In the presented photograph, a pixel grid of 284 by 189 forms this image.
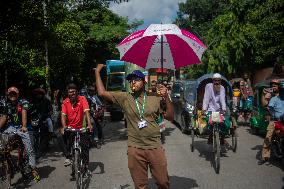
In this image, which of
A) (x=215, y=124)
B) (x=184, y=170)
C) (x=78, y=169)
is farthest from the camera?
(x=215, y=124)

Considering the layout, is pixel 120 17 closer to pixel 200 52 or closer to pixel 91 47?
pixel 91 47

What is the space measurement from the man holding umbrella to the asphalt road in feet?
7.73

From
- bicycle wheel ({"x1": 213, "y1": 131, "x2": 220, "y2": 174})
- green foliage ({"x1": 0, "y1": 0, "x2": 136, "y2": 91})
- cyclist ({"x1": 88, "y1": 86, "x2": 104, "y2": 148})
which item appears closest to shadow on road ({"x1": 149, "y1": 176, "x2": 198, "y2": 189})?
bicycle wheel ({"x1": 213, "y1": 131, "x2": 220, "y2": 174})

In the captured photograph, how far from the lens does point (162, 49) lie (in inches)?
263

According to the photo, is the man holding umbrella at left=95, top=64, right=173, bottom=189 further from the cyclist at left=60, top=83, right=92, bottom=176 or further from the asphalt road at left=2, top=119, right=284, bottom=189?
the cyclist at left=60, top=83, right=92, bottom=176

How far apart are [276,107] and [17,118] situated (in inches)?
210

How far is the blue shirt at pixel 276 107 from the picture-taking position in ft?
29.8

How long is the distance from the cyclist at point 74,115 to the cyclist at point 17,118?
66 centimetres

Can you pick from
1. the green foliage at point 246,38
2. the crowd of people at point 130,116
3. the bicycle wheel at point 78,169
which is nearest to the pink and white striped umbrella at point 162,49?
the crowd of people at point 130,116

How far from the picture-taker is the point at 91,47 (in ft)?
127

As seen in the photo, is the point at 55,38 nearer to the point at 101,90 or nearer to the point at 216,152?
the point at 216,152

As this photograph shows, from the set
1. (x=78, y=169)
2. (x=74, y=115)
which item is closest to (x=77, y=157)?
(x=78, y=169)

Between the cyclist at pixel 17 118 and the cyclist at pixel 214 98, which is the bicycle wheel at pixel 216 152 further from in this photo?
the cyclist at pixel 17 118

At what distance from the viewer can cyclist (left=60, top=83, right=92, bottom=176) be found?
7.95 metres
